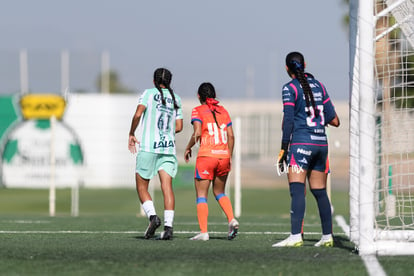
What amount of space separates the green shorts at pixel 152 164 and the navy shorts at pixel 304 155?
5.77ft

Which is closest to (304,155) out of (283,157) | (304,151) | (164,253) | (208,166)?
(304,151)

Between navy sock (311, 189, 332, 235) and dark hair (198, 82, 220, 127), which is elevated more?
dark hair (198, 82, 220, 127)

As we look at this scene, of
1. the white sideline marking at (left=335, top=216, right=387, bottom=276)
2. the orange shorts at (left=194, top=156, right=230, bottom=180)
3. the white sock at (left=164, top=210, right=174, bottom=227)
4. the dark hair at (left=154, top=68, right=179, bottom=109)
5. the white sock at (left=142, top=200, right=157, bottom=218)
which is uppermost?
the dark hair at (left=154, top=68, right=179, bottom=109)

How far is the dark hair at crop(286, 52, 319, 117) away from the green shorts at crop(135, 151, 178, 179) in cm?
193

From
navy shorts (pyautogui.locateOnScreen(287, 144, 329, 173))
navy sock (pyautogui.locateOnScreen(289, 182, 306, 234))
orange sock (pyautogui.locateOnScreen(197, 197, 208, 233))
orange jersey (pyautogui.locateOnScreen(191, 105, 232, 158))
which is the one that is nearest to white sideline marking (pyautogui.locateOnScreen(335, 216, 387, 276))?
navy sock (pyautogui.locateOnScreen(289, 182, 306, 234))

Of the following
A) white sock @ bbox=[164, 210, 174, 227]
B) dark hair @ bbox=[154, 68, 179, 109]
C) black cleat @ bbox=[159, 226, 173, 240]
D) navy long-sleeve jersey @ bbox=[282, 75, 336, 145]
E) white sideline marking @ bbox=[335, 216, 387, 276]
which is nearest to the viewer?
white sideline marking @ bbox=[335, 216, 387, 276]

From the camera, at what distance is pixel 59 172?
31219 millimetres

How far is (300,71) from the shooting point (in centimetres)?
932

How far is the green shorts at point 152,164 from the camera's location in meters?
10.3

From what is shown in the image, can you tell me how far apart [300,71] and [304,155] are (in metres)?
0.88

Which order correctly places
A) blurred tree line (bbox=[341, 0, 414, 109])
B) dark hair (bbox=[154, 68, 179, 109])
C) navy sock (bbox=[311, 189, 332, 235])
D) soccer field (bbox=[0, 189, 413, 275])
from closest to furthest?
soccer field (bbox=[0, 189, 413, 275]) < navy sock (bbox=[311, 189, 332, 235]) < blurred tree line (bbox=[341, 0, 414, 109]) < dark hair (bbox=[154, 68, 179, 109])

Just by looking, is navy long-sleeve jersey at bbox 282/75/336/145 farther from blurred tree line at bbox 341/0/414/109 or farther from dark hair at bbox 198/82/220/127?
dark hair at bbox 198/82/220/127

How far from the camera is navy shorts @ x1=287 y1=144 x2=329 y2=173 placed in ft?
30.0

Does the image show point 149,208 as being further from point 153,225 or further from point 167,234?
point 167,234
